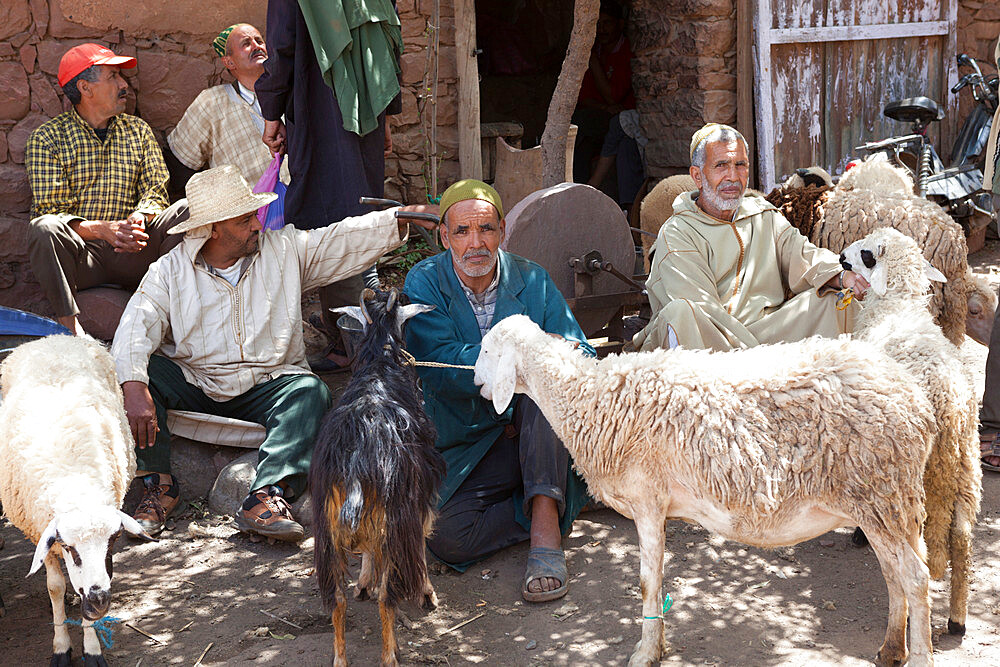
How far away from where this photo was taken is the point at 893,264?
3719mm

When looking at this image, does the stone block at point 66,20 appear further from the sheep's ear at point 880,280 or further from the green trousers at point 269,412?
the sheep's ear at point 880,280

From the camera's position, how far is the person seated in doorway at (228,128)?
20.0 feet

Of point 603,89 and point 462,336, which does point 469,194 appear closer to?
point 462,336

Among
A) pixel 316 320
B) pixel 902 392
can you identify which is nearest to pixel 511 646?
pixel 902 392

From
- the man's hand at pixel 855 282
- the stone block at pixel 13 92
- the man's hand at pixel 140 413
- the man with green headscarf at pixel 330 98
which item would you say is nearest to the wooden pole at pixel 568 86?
the man with green headscarf at pixel 330 98

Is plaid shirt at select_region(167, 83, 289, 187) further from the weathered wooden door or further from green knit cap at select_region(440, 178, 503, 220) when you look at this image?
the weathered wooden door

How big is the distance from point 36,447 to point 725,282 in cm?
322

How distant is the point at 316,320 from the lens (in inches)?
254

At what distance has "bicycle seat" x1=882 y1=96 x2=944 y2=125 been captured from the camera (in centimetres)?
695

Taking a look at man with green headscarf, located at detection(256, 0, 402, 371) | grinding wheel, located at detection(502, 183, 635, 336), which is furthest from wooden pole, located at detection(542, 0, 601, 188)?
man with green headscarf, located at detection(256, 0, 402, 371)

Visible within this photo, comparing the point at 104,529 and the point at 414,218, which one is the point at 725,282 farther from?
the point at 104,529

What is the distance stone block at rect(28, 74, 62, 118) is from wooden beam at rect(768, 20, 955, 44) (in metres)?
5.64

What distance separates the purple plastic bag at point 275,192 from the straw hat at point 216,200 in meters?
1.26

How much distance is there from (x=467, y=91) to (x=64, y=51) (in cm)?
284
